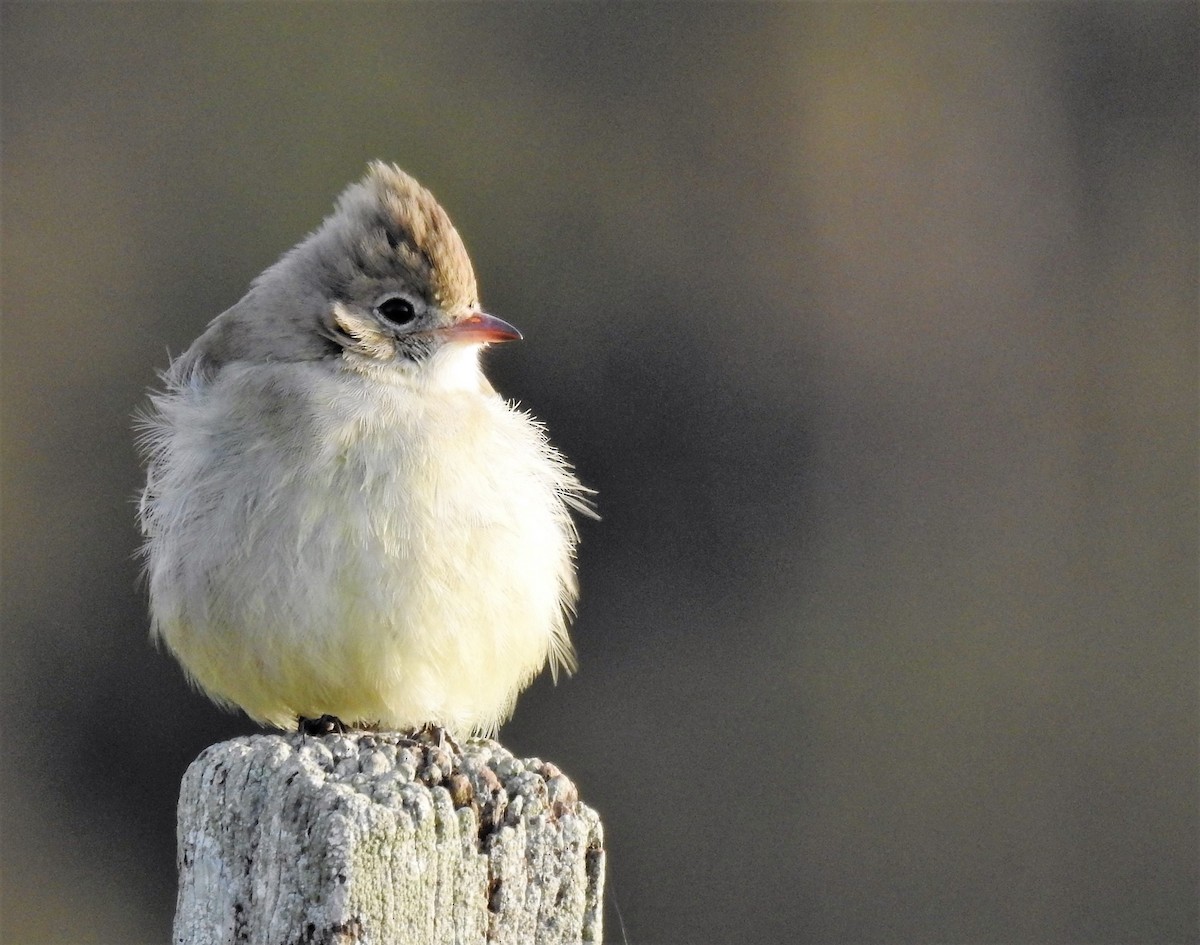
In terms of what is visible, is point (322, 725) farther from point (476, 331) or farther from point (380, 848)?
point (380, 848)

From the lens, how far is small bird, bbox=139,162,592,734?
12.7 feet

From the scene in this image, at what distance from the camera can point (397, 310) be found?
433 centimetres

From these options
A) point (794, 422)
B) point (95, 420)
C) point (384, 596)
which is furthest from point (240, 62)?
point (384, 596)

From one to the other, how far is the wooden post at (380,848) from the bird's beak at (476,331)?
5.49ft

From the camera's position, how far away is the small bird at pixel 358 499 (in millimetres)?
3875

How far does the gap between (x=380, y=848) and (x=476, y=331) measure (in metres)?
2.04

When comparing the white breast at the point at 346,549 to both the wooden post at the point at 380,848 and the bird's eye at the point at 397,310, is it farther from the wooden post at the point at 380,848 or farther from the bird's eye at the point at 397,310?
the wooden post at the point at 380,848

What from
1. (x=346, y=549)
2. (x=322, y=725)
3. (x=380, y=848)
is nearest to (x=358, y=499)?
(x=346, y=549)

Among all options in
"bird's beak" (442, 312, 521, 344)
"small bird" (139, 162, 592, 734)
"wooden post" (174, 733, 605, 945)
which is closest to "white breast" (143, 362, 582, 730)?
"small bird" (139, 162, 592, 734)

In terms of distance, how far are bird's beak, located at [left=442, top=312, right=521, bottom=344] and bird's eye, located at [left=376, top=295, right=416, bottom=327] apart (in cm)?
10

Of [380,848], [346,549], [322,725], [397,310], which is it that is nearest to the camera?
[380,848]

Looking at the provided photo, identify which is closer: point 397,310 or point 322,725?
point 322,725

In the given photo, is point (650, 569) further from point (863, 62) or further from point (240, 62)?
point (240, 62)

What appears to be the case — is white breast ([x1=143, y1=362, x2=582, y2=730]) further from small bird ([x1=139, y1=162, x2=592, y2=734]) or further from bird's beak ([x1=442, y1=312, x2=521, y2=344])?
bird's beak ([x1=442, y1=312, x2=521, y2=344])
